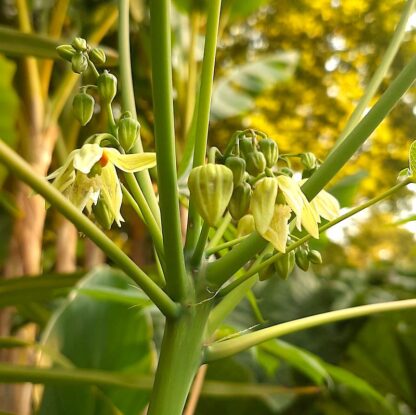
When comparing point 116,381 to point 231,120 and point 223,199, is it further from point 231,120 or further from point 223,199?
point 231,120

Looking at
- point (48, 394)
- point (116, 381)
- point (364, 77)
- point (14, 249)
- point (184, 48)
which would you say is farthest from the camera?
point (364, 77)

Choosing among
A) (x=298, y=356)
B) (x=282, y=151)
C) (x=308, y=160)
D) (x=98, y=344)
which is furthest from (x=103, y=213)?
(x=282, y=151)

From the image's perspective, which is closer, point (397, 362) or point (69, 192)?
point (69, 192)

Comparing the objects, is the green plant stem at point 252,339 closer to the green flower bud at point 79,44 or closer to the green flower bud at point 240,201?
the green flower bud at point 240,201

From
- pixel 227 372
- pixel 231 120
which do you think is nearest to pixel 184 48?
pixel 231 120

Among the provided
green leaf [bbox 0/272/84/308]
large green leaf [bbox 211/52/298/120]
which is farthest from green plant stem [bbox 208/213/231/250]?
large green leaf [bbox 211/52/298/120]

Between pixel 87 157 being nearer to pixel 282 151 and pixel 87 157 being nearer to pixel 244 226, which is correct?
pixel 244 226

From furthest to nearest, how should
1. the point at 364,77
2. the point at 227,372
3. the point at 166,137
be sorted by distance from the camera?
the point at 364,77, the point at 227,372, the point at 166,137
